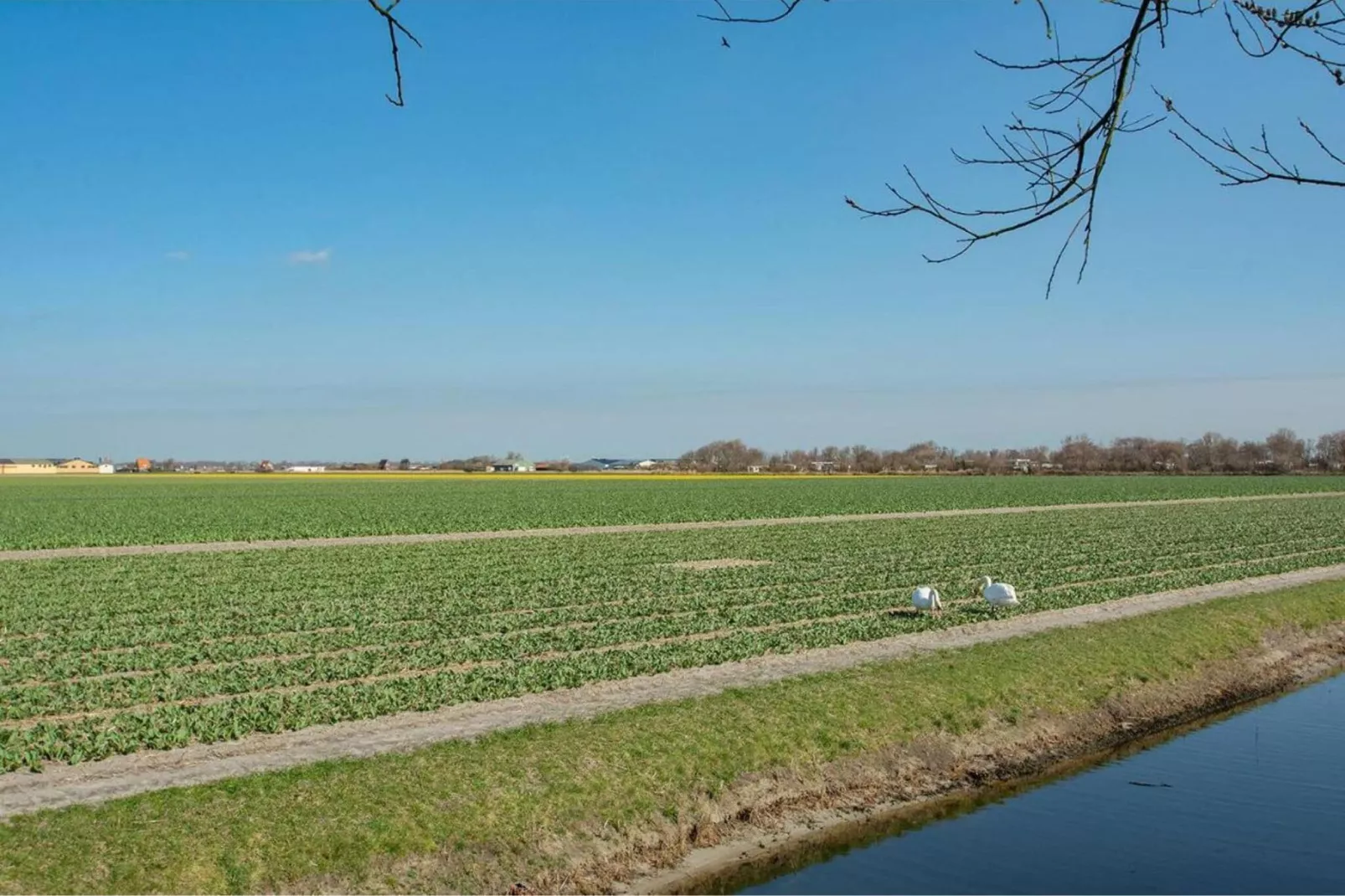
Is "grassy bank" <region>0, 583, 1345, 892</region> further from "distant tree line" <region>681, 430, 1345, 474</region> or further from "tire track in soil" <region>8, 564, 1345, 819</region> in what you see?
"distant tree line" <region>681, 430, 1345, 474</region>

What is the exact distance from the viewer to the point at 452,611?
21.6 meters

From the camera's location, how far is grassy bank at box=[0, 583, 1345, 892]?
880 centimetres

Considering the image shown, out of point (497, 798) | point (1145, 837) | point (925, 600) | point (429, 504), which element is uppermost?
point (429, 504)

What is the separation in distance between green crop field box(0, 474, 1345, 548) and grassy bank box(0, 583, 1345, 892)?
1198 inches

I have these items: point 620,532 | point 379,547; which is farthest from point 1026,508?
point 379,547

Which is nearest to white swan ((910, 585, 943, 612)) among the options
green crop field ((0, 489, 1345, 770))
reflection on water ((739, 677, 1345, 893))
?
green crop field ((0, 489, 1345, 770))

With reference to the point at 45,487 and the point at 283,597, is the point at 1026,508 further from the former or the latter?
the point at 45,487

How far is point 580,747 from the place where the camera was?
1161 centimetres

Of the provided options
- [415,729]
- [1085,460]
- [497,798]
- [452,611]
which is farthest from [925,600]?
[1085,460]

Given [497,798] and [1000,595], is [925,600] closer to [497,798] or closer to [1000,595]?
[1000,595]

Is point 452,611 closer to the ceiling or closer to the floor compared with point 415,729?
closer to the ceiling

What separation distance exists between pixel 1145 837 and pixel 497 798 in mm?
6417

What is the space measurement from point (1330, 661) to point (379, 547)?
86.8 feet

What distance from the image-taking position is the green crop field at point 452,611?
13.9m
